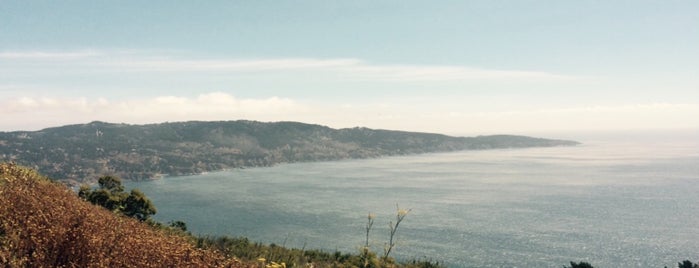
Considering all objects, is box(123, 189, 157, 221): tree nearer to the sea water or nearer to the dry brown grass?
the sea water

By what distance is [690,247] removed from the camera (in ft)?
312

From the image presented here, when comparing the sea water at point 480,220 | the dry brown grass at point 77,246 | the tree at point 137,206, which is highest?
the dry brown grass at point 77,246

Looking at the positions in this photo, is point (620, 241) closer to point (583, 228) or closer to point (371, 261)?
point (583, 228)

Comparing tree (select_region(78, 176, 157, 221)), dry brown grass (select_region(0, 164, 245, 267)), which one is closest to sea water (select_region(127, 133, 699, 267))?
tree (select_region(78, 176, 157, 221))

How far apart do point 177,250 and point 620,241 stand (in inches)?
4589

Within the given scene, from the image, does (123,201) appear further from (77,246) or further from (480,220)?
(480,220)

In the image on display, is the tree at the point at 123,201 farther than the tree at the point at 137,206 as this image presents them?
No

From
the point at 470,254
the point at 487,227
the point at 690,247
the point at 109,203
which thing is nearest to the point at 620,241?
the point at 690,247

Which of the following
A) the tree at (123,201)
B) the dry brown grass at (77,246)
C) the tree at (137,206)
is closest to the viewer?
the dry brown grass at (77,246)

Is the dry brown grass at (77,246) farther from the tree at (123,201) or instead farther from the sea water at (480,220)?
the tree at (123,201)

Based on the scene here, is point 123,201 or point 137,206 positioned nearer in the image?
point 123,201

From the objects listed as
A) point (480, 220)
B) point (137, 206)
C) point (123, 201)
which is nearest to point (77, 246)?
point (123, 201)

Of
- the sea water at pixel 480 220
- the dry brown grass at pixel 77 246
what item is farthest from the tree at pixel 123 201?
the dry brown grass at pixel 77 246

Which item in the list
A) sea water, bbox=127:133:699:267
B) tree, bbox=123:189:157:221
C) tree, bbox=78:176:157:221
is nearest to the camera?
tree, bbox=78:176:157:221
